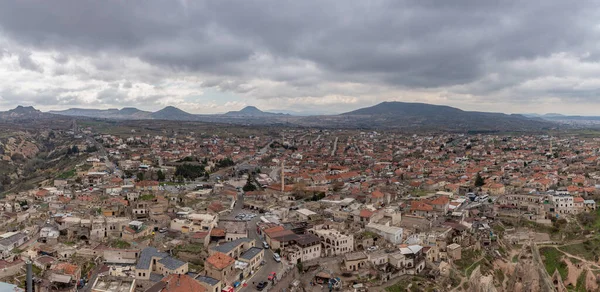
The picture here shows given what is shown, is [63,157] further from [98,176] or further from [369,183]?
[369,183]

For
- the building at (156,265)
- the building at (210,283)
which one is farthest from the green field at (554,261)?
the building at (156,265)

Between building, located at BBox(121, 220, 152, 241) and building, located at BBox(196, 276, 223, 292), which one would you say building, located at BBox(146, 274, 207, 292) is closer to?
building, located at BBox(196, 276, 223, 292)

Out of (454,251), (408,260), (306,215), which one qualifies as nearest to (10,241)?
(306,215)

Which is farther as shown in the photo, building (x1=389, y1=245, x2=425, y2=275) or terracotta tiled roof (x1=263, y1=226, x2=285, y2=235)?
terracotta tiled roof (x1=263, y1=226, x2=285, y2=235)

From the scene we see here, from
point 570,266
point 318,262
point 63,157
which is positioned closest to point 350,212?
point 318,262

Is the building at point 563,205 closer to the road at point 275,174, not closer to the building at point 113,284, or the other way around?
the road at point 275,174

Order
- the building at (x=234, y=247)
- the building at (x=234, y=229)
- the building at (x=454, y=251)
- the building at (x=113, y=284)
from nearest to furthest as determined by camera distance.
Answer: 1. the building at (x=113, y=284)
2. the building at (x=234, y=247)
3. the building at (x=454, y=251)
4. the building at (x=234, y=229)

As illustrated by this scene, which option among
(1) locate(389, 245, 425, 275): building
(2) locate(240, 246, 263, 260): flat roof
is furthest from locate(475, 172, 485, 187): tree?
(2) locate(240, 246, 263, 260): flat roof

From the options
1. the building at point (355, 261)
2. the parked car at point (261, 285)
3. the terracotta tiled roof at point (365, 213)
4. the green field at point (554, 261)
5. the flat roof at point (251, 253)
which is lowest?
the green field at point (554, 261)
